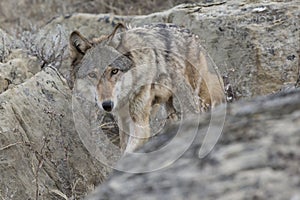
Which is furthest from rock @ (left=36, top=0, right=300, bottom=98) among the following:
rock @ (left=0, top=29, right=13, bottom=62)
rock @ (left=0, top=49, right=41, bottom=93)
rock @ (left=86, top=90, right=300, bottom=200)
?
rock @ (left=86, top=90, right=300, bottom=200)

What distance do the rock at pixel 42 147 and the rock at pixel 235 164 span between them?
98.9 inches

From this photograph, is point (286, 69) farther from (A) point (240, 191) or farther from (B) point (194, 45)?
(A) point (240, 191)

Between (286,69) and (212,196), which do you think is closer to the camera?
(212,196)

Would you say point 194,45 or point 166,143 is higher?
point 166,143

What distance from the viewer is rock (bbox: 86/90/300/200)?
2057 mm

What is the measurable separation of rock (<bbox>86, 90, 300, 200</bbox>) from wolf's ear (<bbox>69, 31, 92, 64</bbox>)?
11.8ft

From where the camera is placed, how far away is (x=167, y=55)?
19.3 feet

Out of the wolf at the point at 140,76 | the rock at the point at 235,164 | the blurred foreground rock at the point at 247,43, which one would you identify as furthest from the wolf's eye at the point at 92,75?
the rock at the point at 235,164

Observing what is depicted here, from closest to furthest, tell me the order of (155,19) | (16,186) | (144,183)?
(144,183) < (16,186) < (155,19)

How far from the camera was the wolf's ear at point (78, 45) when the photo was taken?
19.4 ft

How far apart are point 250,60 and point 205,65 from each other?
108 cm

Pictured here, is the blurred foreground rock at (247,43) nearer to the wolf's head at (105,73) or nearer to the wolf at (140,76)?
the wolf at (140,76)

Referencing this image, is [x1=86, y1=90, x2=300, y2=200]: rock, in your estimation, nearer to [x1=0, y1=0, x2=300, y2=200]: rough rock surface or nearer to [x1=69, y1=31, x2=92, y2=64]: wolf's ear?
[x1=0, y1=0, x2=300, y2=200]: rough rock surface

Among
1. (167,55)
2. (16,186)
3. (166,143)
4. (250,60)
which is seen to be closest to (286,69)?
(250,60)
